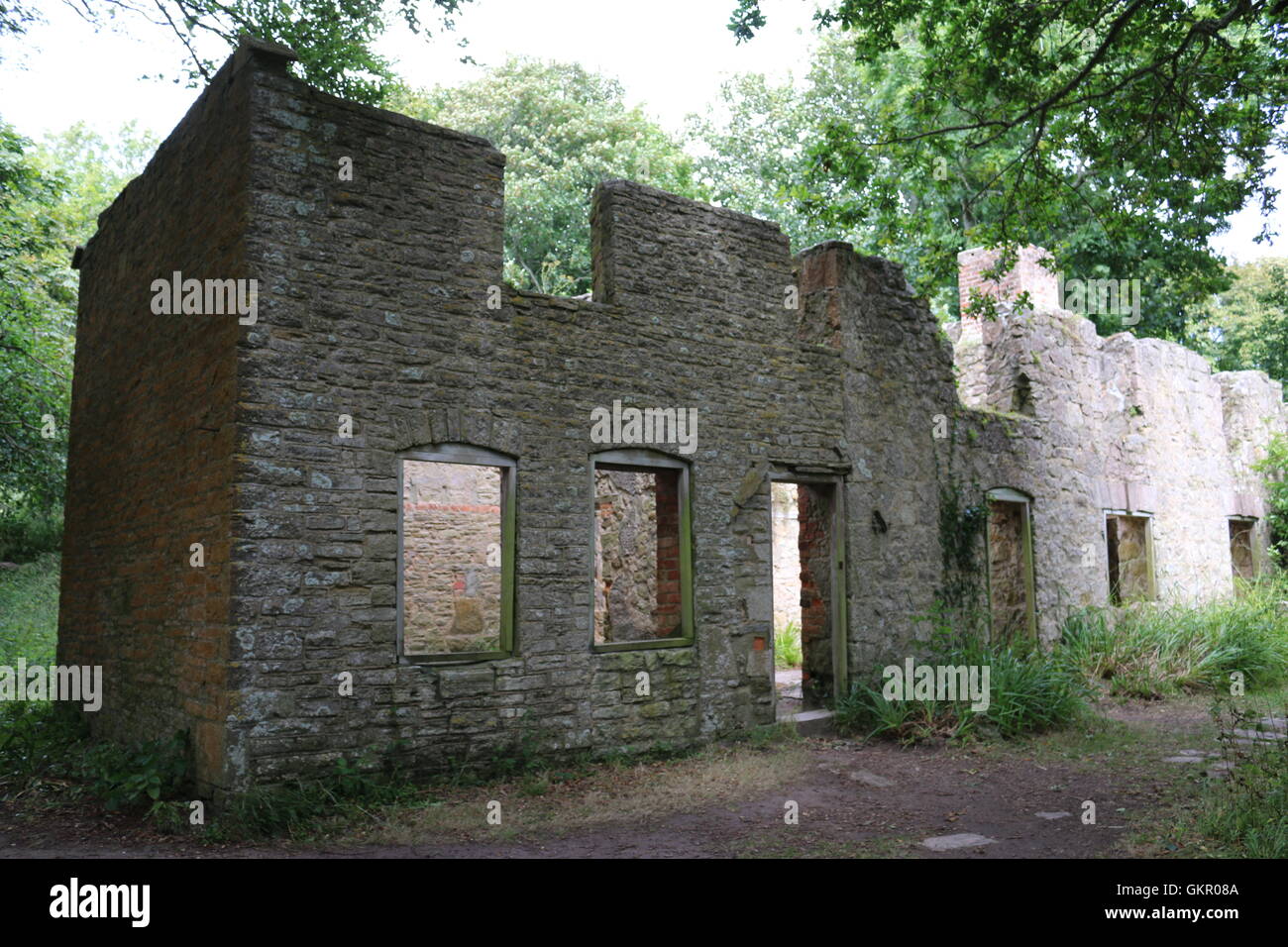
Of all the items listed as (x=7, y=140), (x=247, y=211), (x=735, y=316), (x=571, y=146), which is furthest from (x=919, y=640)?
(x=571, y=146)

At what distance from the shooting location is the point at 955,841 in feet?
17.6

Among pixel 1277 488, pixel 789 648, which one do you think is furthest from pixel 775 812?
pixel 1277 488

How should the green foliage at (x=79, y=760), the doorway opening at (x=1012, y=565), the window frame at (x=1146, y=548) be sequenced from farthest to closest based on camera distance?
the window frame at (x=1146, y=548) < the doorway opening at (x=1012, y=565) < the green foliage at (x=79, y=760)

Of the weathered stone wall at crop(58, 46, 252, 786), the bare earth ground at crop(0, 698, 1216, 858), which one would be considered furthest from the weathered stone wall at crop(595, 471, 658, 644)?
the weathered stone wall at crop(58, 46, 252, 786)

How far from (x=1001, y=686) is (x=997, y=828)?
3153 millimetres

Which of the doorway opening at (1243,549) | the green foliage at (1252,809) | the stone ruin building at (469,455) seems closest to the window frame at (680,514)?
the stone ruin building at (469,455)

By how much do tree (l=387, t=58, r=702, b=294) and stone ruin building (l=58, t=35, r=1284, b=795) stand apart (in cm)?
1170

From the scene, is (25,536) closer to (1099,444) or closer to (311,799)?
(311,799)

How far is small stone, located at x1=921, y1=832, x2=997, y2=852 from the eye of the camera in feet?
17.2

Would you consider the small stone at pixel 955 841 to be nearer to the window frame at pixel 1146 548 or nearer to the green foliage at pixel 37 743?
the green foliage at pixel 37 743

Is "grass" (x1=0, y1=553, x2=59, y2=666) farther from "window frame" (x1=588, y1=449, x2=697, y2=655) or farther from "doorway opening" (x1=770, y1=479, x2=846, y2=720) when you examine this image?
"doorway opening" (x1=770, y1=479, x2=846, y2=720)

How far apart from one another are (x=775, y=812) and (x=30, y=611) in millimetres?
14566

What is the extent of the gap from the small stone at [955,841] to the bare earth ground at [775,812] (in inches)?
2.5

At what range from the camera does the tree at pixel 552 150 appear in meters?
21.4
